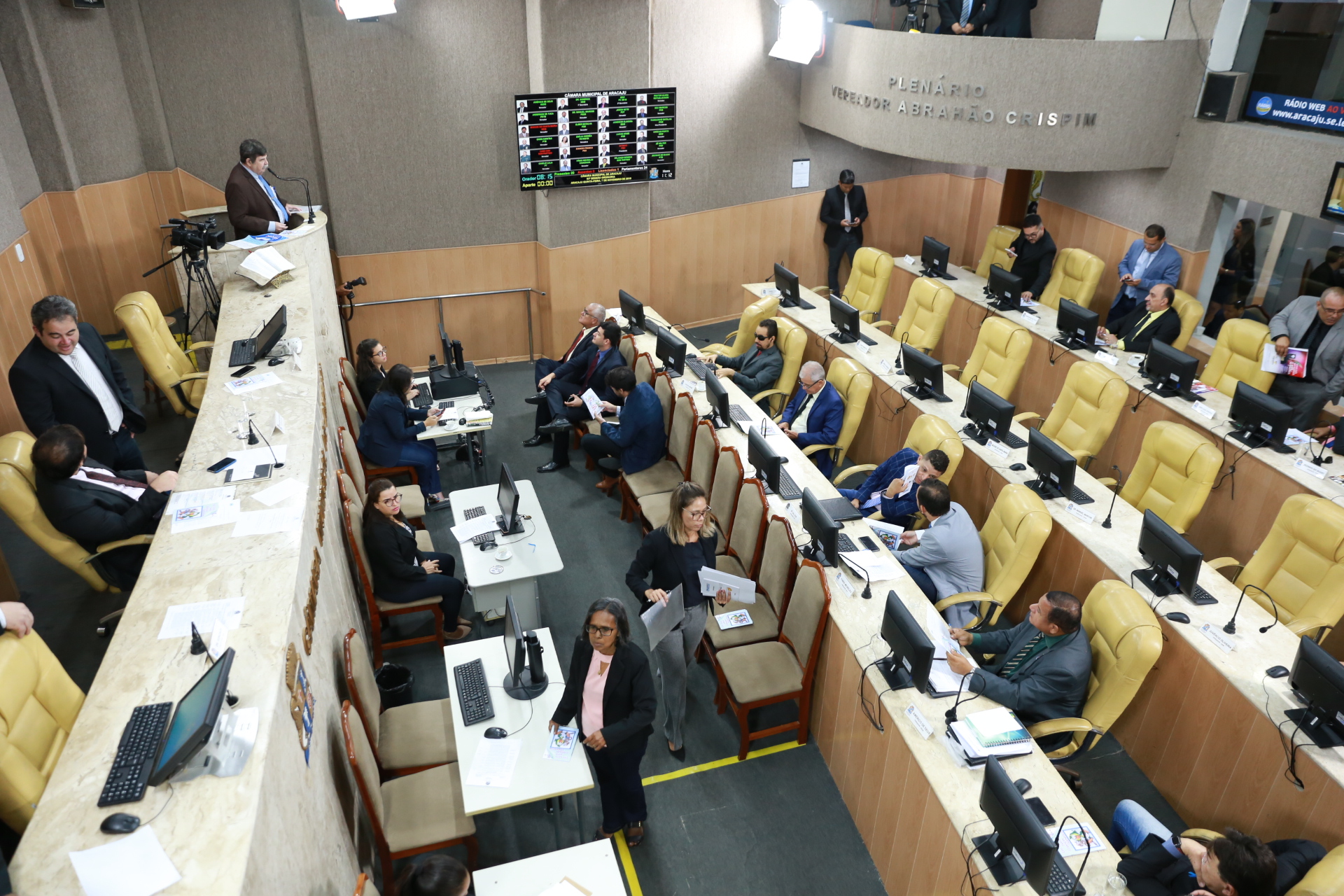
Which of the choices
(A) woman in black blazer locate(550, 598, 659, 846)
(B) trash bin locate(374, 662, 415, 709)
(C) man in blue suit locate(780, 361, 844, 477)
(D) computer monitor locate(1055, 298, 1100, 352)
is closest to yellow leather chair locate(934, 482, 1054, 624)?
(C) man in blue suit locate(780, 361, 844, 477)

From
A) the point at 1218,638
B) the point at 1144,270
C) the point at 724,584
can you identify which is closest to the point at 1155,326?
the point at 1144,270

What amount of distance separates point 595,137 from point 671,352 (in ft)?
9.33

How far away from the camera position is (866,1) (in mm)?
10312

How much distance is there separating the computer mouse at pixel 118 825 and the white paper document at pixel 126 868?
2 cm

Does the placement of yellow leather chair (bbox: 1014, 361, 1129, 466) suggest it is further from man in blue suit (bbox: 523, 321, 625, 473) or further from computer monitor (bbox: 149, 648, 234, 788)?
computer monitor (bbox: 149, 648, 234, 788)

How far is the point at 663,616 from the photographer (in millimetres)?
4309

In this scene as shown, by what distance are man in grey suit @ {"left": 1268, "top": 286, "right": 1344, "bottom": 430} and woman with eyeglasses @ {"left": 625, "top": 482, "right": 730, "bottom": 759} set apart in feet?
15.5

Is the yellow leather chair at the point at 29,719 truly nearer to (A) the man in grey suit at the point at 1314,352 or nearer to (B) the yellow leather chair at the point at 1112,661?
(B) the yellow leather chair at the point at 1112,661

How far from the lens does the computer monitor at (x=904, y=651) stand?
3.83m

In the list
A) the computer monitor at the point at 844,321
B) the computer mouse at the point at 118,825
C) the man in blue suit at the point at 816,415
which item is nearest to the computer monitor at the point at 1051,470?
the man in blue suit at the point at 816,415

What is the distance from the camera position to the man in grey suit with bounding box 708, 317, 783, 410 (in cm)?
779

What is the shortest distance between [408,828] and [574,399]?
437 centimetres

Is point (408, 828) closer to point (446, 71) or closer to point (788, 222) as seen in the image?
point (446, 71)

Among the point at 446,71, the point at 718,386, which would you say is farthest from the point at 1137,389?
the point at 446,71
